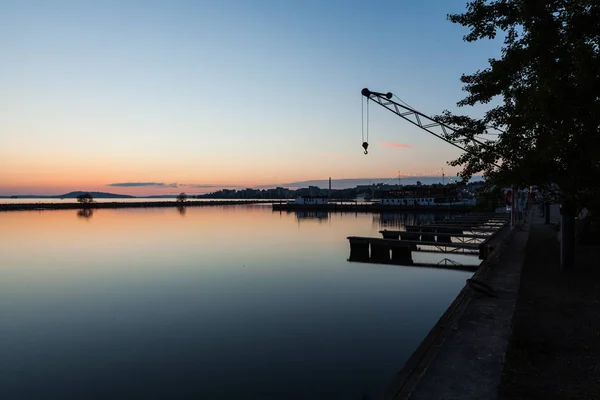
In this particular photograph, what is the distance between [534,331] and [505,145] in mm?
6937

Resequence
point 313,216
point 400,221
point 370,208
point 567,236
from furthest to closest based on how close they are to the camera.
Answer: point 370,208, point 313,216, point 400,221, point 567,236

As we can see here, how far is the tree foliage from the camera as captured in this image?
8.21m

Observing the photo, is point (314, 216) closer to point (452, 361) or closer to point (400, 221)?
point (400, 221)

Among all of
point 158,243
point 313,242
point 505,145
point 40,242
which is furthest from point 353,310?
point 40,242

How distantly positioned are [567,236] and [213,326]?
1493 centimetres

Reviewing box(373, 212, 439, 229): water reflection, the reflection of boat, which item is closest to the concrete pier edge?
box(373, 212, 439, 229): water reflection

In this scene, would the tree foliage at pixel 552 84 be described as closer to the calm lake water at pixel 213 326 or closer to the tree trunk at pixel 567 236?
the tree trunk at pixel 567 236

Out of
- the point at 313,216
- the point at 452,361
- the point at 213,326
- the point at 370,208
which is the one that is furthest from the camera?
the point at 370,208

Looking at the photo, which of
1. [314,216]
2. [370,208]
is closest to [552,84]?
[314,216]

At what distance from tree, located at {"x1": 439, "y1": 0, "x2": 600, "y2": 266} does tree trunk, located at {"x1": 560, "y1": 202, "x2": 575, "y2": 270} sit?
5.44 feet

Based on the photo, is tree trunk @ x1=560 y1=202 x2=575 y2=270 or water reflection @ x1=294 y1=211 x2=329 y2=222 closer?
tree trunk @ x1=560 y1=202 x2=575 y2=270

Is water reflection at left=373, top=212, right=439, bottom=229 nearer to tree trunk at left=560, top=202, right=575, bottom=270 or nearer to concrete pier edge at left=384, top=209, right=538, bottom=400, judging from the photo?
tree trunk at left=560, top=202, right=575, bottom=270

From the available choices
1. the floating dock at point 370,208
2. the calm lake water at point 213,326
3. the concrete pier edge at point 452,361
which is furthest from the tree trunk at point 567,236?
the floating dock at point 370,208

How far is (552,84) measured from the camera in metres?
7.88
